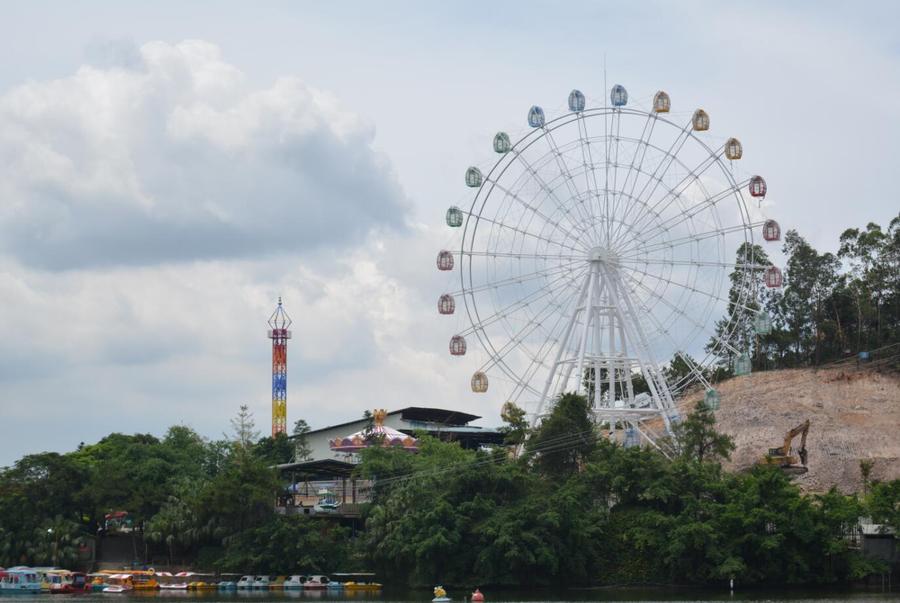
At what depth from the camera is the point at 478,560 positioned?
65.5 meters

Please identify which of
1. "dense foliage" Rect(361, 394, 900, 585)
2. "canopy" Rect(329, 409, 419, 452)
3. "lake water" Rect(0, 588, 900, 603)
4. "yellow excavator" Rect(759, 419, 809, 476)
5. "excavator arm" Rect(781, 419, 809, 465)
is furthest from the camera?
"canopy" Rect(329, 409, 419, 452)

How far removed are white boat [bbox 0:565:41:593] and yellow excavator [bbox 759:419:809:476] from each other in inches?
1607

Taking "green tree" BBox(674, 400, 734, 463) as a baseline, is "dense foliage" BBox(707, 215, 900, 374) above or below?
above

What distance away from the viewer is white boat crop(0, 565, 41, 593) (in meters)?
70.0

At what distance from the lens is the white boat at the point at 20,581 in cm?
7000

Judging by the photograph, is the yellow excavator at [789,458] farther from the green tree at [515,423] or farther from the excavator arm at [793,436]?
the green tree at [515,423]

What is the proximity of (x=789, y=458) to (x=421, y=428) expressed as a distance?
39116 mm

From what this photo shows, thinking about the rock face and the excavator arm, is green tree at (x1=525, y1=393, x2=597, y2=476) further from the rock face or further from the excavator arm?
the rock face

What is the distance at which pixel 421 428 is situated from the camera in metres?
112

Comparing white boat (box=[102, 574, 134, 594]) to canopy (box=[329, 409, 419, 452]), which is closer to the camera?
white boat (box=[102, 574, 134, 594])

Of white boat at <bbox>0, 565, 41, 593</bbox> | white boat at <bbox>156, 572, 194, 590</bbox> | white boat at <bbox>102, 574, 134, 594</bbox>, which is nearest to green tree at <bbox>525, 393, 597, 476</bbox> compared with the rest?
white boat at <bbox>156, 572, 194, 590</bbox>

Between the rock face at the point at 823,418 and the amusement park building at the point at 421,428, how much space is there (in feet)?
61.1

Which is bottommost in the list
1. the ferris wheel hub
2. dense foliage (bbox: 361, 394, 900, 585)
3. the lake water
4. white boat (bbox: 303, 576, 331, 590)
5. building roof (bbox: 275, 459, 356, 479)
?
the lake water

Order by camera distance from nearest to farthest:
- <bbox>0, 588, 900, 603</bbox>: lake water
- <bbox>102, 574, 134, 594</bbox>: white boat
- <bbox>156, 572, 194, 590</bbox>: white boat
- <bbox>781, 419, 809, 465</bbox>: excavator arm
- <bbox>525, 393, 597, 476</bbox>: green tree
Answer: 1. <bbox>0, 588, 900, 603</bbox>: lake water
2. <bbox>102, 574, 134, 594</bbox>: white boat
3. <bbox>156, 572, 194, 590</bbox>: white boat
4. <bbox>525, 393, 597, 476</bbox>: green tree
5. <bbox>781, 419, 809, 465</bbox>: excavator arm
